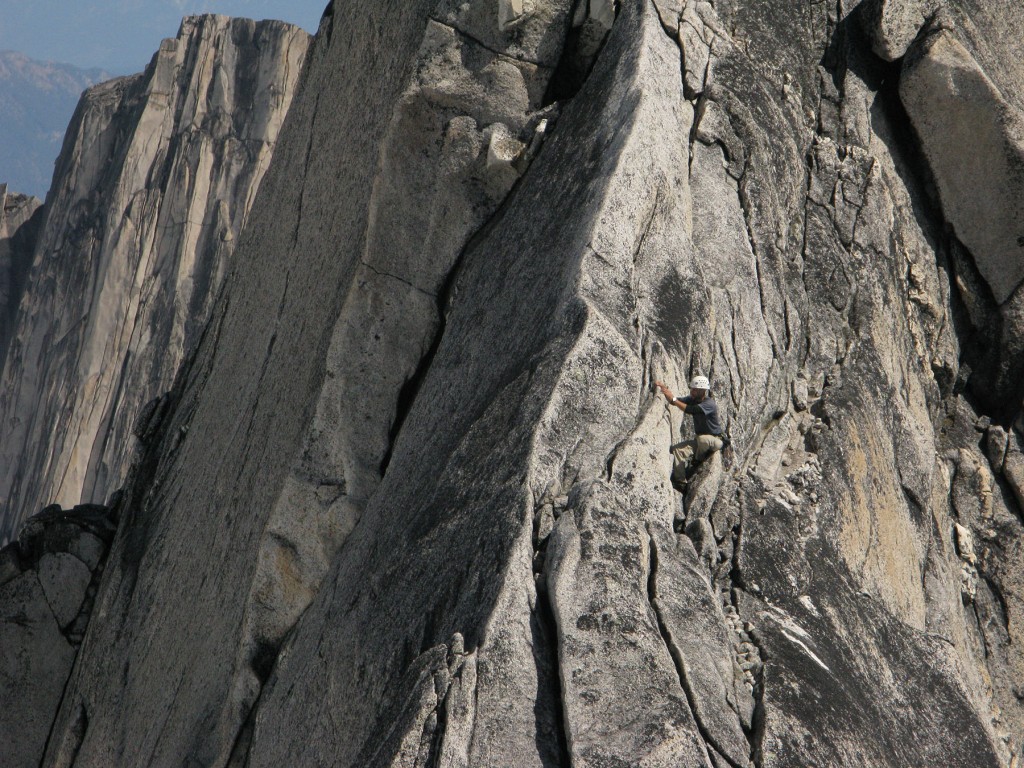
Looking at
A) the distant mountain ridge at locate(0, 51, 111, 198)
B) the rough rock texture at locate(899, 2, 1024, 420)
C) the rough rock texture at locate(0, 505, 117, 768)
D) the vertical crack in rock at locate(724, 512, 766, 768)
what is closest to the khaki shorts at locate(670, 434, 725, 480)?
the vertical crack in rock at locate(724, 512, 766, 768)

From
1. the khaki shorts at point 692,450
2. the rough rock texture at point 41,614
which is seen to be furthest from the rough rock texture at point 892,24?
the rough rock texture at point 41,614

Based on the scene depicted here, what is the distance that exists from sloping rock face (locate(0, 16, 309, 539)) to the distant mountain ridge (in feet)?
295

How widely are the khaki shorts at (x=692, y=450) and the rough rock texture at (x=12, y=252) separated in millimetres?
39276

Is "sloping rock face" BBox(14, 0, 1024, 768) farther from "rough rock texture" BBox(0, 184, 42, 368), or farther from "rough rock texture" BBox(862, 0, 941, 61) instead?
"rough rock texture" BBox(0, 184, 42, 368)

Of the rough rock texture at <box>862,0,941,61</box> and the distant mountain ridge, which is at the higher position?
the distant mountain ridge

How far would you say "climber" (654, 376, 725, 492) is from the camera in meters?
6.26

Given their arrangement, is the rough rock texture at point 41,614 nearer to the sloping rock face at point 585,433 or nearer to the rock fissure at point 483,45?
the sloping rock face at point 585,433

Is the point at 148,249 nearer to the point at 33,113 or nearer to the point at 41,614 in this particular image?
the point at 41,614

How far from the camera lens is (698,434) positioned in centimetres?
639

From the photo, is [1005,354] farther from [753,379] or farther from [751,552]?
[751,552]

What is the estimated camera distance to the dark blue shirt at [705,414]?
20.5ft

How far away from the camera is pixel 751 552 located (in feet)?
20.6

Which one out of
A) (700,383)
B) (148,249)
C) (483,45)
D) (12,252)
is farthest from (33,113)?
(700,383)

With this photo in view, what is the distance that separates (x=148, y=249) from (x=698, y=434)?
32484 millimetres
